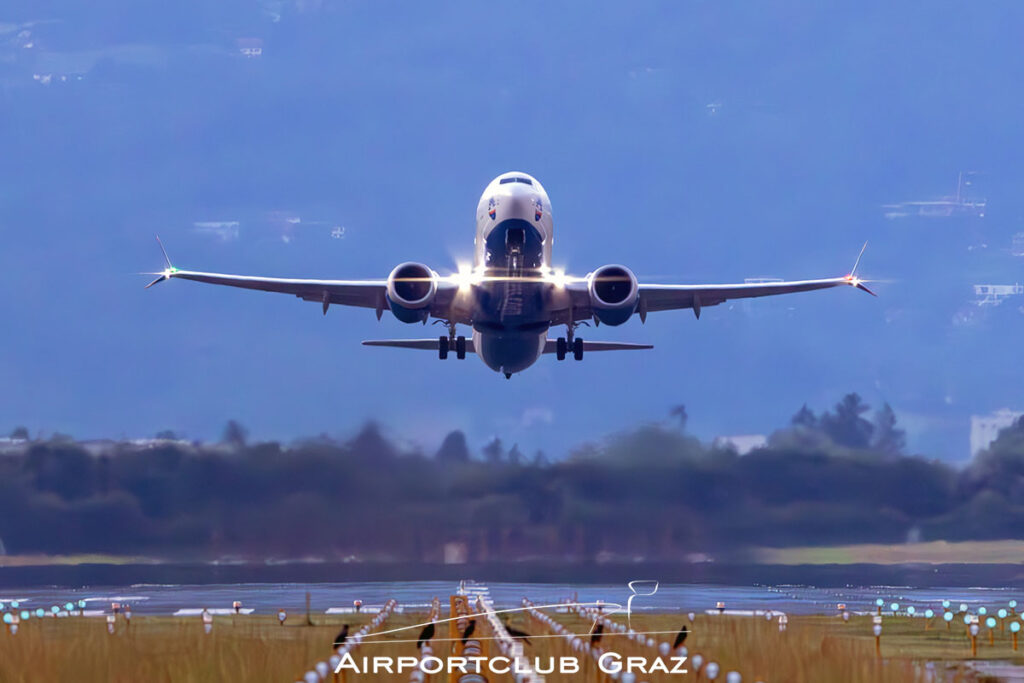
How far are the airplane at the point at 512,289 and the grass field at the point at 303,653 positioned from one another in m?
9.17

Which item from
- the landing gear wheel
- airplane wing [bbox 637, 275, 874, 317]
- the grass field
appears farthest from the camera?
the landing gear wheel

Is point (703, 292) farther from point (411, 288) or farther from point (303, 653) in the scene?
point (303, 653)

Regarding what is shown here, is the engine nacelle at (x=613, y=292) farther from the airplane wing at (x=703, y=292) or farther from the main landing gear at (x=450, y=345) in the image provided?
the main landing gear at (x=450, y=345)

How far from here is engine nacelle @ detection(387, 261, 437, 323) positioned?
34812mm

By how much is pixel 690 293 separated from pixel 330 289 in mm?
11787

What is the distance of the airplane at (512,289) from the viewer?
35406 mm

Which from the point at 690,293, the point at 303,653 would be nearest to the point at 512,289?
the point at 690,293

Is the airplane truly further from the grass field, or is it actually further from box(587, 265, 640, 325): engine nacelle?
the grass field

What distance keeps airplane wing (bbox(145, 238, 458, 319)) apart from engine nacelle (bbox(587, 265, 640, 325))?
4362mm

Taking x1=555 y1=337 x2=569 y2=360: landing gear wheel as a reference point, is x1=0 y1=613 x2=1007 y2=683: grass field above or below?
below

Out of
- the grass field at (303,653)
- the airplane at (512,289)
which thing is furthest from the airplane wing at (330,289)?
the grass field at (303,653)

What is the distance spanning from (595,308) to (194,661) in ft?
54.2

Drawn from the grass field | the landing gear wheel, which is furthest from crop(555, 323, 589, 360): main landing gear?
the grass field

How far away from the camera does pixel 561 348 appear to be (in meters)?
43.4
